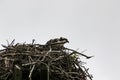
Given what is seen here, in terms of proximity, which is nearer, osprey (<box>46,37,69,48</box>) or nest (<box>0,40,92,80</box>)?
nest (<box>0,40,92,80</box>)

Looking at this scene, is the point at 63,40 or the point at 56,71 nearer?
the point at 56,71

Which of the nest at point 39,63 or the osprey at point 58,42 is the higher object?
the osprey at point 58,42

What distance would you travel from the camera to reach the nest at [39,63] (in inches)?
357

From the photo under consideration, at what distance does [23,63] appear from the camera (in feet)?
30.0

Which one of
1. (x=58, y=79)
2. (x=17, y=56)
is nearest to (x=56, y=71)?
(x=58, y=79)

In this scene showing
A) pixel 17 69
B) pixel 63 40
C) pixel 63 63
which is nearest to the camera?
pixel 17 69

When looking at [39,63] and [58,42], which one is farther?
[58,42]

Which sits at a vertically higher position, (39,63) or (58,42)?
(58,42)

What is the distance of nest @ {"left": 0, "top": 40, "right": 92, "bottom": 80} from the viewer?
908 cm

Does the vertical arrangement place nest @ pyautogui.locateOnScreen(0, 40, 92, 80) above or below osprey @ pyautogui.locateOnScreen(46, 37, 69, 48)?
below

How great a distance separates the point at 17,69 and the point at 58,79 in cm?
78

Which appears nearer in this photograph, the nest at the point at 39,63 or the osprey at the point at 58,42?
the nest at the point at 39,63

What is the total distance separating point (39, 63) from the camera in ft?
29.8

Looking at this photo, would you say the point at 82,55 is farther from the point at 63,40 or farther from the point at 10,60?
the point at 10,60
